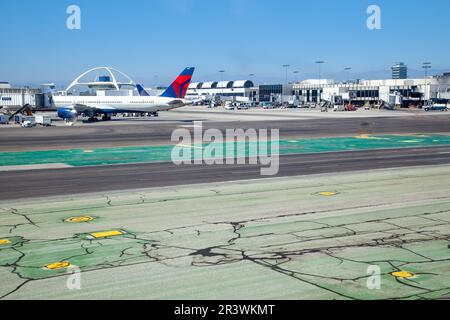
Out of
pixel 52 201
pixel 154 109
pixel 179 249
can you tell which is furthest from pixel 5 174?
pixel 154 109

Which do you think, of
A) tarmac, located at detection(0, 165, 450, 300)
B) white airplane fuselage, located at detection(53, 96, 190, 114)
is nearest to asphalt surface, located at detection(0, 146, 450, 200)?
tarmac, located at detection(0, 165, 450, 300)

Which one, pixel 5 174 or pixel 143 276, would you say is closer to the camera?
pixel 143 276

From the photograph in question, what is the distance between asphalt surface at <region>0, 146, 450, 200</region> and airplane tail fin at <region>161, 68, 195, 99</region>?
48.6 meters

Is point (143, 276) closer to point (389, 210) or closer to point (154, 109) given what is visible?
point (389, 210)

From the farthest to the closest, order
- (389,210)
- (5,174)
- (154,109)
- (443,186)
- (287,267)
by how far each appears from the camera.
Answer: (154,109) → (5,174) → (443,186) → (389,210) → (287,267)

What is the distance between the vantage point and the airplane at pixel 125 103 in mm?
88500

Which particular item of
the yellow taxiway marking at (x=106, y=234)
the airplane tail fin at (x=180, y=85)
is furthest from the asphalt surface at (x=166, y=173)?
the airplane tail fin at (x=180, y=85)

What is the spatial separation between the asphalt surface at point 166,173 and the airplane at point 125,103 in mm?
48686

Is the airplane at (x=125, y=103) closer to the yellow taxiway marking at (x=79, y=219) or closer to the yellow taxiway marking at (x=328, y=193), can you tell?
the yellow taxiway marking at (x=328, y=193)

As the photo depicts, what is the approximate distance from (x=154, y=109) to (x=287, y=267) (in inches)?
3044

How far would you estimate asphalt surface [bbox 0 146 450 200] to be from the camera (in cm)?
2924

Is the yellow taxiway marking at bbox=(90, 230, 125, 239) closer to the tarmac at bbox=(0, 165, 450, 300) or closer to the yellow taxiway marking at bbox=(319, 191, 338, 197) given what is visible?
the tarmac at bbox=(0, 165, 450, 300)

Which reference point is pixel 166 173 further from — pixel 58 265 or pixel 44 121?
pixel 44 121

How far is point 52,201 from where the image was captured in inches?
1000
